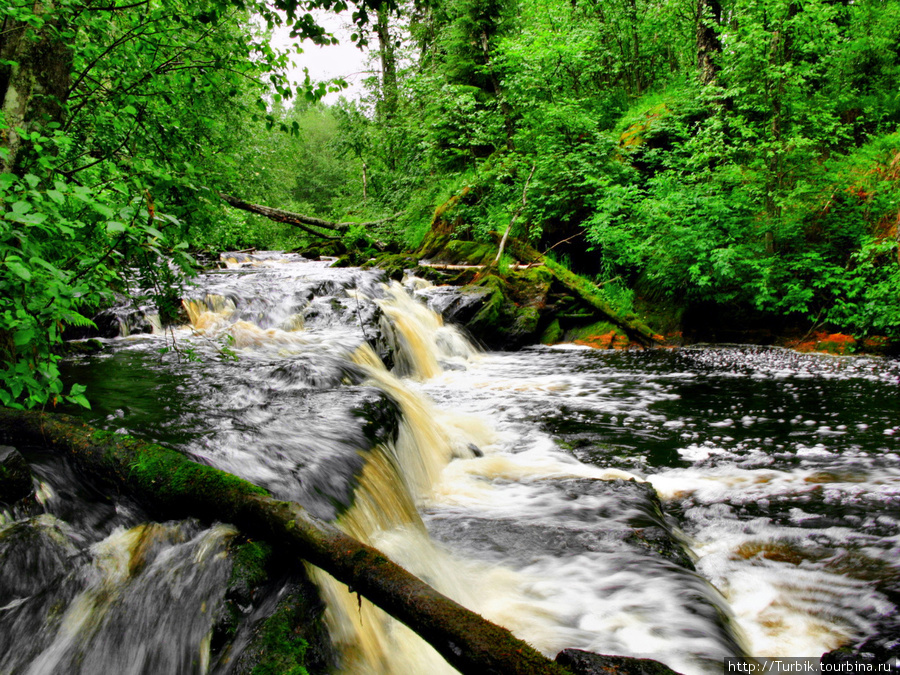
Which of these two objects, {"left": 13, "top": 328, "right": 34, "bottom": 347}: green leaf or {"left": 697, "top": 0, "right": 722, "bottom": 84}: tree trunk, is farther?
{"left": 697, "top": 0, "right": 722, "bottom": 84}: tree trunk

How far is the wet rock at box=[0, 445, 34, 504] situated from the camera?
2.32 m

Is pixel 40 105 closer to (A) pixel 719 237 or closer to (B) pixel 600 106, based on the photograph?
(A) pixel 719 237

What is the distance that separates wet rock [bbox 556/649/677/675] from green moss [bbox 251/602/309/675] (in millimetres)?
1038

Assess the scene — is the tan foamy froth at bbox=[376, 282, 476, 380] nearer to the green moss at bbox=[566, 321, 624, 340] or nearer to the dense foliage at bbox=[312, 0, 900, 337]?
the green moss at bbox=[566, 321, 624, 340]

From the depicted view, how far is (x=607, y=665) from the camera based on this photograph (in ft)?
6.03

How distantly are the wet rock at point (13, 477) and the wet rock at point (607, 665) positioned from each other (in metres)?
2.78

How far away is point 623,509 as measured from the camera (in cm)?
399

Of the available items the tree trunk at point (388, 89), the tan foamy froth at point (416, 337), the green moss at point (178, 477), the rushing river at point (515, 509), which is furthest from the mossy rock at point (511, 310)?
the tree trunk at point (388, 89)

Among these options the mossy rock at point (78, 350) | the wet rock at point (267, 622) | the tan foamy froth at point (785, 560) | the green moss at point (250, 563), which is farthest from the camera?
the mossy rock at point (78, 350)

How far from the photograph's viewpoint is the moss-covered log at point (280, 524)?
1441 millimetres

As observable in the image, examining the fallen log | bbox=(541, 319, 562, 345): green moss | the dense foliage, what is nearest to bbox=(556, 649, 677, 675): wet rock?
the dense foliage

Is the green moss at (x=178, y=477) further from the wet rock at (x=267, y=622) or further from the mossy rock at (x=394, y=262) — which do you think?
the mossy rock at (x=394, y=262)

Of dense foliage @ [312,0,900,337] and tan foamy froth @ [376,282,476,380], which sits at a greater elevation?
dense foliage @ [312,0,900,337]

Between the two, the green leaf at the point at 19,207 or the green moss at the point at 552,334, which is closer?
the green leaf at the point at 19,207
